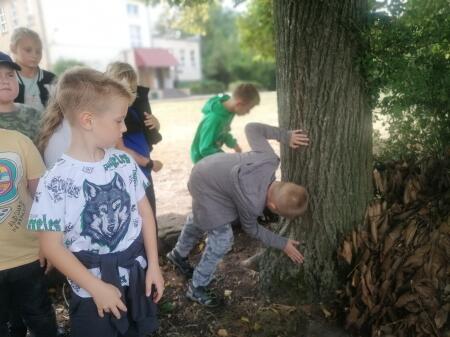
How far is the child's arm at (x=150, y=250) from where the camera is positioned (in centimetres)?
194

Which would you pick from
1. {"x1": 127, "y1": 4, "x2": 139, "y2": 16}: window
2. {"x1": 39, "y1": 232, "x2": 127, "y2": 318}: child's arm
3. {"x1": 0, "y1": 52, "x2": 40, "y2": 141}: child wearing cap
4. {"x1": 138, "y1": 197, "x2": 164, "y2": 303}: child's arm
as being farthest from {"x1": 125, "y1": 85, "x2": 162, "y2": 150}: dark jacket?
{"x1": 127, "y1": 4, "x2": 139, "y2": 16}: window

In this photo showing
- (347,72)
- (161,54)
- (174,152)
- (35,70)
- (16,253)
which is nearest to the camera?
(16,253)

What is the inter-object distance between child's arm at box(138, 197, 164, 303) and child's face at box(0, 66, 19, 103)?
1097 millimetres

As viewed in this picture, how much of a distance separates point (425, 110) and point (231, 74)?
1608 inches

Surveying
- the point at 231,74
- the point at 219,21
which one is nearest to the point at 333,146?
the point at 231,74

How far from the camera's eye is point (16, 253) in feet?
7.10

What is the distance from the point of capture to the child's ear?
1.72 m

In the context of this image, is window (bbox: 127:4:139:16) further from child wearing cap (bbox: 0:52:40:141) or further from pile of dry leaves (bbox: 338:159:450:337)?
pile of dry leaves (bbox: 338:159:450:337)

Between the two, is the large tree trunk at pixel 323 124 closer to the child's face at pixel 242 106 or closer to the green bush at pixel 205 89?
the child's face at pixel 242 106

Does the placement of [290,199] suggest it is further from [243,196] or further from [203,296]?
[203,296]

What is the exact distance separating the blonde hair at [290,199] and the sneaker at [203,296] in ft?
3.01

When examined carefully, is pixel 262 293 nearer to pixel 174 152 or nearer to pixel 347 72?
pixel 347 72

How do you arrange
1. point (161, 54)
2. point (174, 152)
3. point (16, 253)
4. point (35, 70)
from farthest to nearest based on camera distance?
point (161, 54), point (174, 152), point (35, 70), point (16, 253)

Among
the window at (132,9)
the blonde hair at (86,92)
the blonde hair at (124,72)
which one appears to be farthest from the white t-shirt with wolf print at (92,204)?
the window at (132,9)
